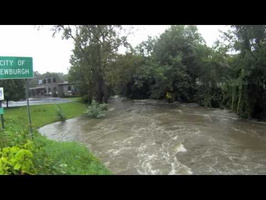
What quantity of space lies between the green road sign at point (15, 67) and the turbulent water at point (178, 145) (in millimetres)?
3606

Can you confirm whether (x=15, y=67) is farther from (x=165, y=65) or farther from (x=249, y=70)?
(x=165, y=65)

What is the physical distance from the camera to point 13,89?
2334 cm

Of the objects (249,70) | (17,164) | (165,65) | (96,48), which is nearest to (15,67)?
(17,164)

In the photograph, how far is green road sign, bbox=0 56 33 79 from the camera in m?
5.62

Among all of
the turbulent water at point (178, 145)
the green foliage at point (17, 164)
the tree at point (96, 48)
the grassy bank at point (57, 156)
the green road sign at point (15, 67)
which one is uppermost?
the tree at point (96, 48)

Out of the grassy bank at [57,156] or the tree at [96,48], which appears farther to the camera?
the tree at [96,48]

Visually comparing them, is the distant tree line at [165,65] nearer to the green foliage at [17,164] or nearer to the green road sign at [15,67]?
the green road sign at [15,67]

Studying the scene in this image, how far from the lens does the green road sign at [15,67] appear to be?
562cm

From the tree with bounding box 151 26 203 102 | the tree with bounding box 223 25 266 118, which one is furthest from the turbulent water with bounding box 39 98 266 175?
the tree with bounding box 151 26 203 102

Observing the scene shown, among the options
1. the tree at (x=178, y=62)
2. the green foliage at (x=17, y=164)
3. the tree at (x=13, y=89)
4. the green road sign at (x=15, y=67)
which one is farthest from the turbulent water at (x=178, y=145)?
the tree at (x=178, y=62)
